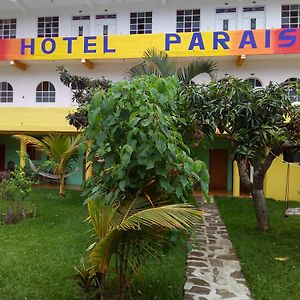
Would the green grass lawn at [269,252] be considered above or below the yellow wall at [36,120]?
below

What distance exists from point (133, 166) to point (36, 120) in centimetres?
1064

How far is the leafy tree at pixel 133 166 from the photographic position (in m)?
3.28

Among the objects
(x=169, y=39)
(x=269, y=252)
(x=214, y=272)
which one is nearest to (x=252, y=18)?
(x=169, y=39)

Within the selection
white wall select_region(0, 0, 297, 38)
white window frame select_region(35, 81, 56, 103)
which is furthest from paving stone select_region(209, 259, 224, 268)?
white window frame select_region(35, 81, 56, 103)

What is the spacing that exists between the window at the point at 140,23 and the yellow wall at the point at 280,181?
733 centimetres

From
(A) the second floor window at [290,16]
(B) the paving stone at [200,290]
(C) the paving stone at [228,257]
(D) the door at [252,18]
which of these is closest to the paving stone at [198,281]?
(B) the paving stone at [200,290]

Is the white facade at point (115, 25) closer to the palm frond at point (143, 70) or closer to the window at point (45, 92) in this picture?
the window at point (45, 92)

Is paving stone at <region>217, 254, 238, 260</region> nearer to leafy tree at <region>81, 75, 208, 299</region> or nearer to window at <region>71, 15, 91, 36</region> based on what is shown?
leafy tree at <region>81, 75, 208, 299</region>

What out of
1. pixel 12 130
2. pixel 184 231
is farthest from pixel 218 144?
pixel 184 231

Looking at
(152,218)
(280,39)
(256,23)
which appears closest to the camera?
(152,218)

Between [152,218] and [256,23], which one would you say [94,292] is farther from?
[256,23]

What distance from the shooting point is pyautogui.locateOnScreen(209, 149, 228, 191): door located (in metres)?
14.9

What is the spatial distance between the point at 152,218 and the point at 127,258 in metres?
0.89

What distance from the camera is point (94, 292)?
3627 millimetres
